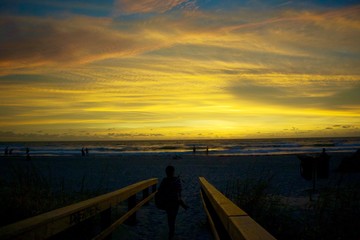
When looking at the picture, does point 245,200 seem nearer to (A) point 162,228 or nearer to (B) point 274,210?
(B) point 274,210

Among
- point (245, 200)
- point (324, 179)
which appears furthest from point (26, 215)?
point (324, 179)

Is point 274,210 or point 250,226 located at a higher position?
point 250,226

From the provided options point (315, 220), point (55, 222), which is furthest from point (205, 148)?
point (55, 222)

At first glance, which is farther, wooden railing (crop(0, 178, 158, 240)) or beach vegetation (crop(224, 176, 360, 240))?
beach vegetation (crop(224, 176, 360, 240))

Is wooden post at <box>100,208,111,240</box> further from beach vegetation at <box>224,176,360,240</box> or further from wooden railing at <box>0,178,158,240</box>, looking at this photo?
beach vegetation at <box>224,176,360,240</box>

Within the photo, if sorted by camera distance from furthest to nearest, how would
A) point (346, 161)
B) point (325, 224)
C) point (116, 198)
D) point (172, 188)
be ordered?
point (346, 161)
point (172, 188)
point (325, 224)
point (116, 198)

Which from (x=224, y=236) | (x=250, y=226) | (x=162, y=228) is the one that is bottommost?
(x=162, y=228)

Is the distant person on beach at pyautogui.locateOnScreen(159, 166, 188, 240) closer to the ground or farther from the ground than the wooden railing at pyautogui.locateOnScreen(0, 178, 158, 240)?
closer to the ground

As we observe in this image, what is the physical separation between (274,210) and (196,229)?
1793 millimetres

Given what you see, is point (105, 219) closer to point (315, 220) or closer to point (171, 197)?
point (171, 197)

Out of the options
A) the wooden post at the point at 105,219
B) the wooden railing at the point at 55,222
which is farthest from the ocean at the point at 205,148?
the wooden railing at the point at 55,222

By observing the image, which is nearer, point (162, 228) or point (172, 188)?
point (172, 188)

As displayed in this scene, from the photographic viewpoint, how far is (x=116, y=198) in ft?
16.3

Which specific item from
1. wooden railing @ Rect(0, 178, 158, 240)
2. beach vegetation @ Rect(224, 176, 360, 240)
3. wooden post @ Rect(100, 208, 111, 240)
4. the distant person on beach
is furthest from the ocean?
wooden railing @ Rect(0, 178, 158, 240)
